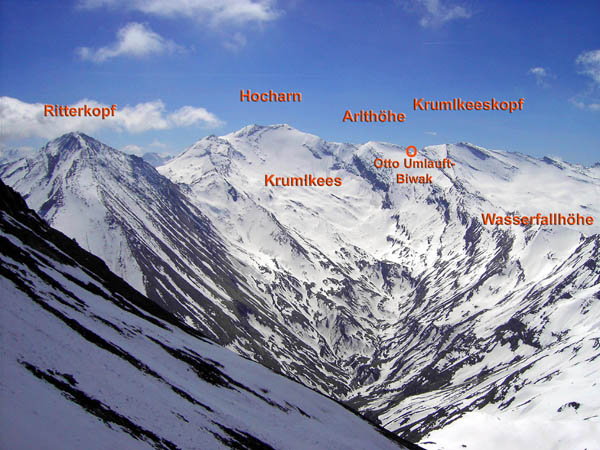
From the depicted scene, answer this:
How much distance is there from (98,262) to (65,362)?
63.8 m

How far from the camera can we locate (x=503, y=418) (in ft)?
561

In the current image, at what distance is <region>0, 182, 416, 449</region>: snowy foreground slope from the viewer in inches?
1293

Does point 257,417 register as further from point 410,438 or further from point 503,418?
point 410,438

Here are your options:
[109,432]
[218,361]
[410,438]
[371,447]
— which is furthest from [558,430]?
[109,432]

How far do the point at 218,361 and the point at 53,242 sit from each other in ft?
132

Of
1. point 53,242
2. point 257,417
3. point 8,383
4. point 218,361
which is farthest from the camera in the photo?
point 53,242

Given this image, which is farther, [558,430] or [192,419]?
[558,430]

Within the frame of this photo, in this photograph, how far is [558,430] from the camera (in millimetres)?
145375

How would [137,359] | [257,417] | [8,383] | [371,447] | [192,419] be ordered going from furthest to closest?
[371,447] < [257,417] < [137,359] < [192,419] < [8,383]

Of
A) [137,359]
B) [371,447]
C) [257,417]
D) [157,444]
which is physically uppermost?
[137,359]

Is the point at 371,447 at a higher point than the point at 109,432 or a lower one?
lower

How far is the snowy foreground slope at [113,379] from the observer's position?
1293 inches

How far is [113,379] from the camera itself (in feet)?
142

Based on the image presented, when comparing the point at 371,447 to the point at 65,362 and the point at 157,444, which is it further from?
the point at 65,362
